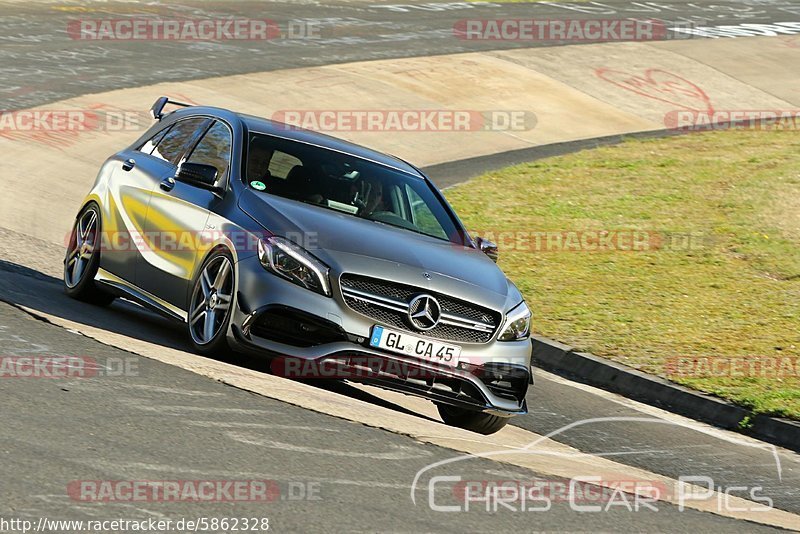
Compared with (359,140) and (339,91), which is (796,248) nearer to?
(359,140)

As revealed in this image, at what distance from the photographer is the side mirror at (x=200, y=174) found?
29.1ft

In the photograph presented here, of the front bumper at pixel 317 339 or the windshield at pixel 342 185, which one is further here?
the windshield at pixel 342 185

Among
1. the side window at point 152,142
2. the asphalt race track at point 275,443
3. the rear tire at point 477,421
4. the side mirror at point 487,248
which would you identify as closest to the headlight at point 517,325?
→ the rear tire at point 477,421

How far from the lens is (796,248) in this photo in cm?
→ 1580

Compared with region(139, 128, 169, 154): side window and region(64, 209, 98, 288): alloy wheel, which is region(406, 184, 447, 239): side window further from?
region(64, 209, 98, 288): alloy wheel

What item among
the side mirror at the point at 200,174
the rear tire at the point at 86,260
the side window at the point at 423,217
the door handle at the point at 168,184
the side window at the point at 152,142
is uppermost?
the side mirror at the point at 200,174

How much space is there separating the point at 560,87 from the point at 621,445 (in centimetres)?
1896

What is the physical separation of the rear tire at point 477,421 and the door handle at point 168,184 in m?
2.59

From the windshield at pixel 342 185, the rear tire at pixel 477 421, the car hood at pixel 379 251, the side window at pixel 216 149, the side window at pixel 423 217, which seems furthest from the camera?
the side window at pixel 423 217

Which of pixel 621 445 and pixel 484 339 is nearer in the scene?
pixel 484 339

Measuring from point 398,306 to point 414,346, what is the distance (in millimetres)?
260

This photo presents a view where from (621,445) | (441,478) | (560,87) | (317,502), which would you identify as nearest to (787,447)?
(621,445)

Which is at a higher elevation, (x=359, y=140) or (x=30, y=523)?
(x=30, y=523)

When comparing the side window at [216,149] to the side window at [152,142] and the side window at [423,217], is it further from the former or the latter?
the side window at [423,217]
